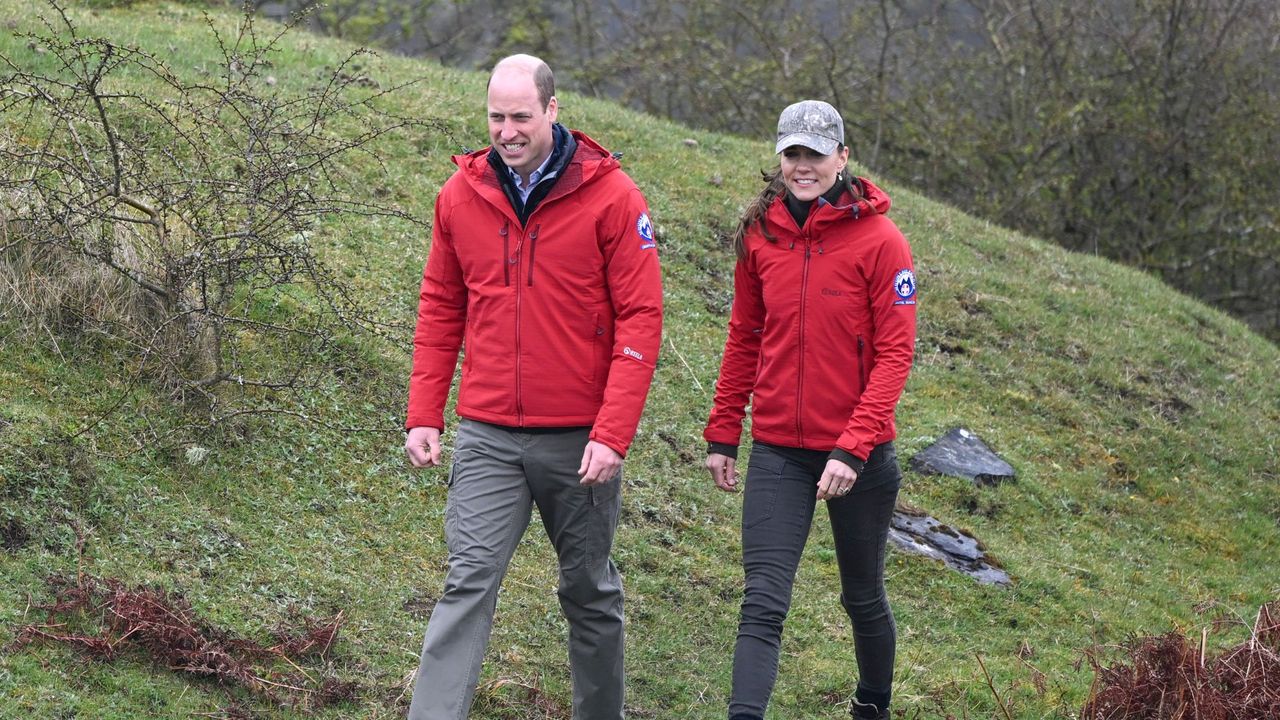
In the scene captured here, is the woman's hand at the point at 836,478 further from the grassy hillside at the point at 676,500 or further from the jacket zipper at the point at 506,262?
→ the grassy hillside at the point at 676,500

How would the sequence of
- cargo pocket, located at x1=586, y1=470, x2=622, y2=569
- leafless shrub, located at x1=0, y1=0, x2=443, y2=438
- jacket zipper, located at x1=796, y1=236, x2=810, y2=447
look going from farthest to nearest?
leafless shrub, located at x1=0, y1=0, x2=443, y2=438 < jacket zipper, located at x1=796, y1=236, x2=810, y2=447 < cargo pocket, located at x1=586, y1=470, x2=622, y2=569

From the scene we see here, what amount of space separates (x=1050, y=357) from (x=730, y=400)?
24.5ft

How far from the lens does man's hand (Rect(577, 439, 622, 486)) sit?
163 inches

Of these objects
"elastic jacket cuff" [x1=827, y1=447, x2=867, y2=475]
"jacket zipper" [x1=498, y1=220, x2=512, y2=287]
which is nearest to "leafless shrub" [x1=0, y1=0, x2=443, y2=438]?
"jacket zipper" [x1=498, y1=220, x2=512, y2=287]

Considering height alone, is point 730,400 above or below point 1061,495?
above

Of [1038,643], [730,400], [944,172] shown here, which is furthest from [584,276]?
[944,172]

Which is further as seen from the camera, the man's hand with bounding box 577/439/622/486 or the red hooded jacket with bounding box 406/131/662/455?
the red hooded jacket with bounding box 406/131/662/455

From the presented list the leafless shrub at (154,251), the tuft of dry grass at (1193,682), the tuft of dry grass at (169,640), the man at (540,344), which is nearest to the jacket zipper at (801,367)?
the man at (540,344)

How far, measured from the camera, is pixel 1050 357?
11570 mm

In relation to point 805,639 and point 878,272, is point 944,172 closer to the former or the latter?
point 805,639

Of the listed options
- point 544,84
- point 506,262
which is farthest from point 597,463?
point 544,84

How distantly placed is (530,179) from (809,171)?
100cm

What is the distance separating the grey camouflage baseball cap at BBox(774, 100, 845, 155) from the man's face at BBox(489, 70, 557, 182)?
88cm

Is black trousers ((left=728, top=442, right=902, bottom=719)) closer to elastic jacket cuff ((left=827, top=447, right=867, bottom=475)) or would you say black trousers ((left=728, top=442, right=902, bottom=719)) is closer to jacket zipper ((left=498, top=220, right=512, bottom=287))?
elastic jacket cuff ((left=827, top=447, right=867, bottom=475))
